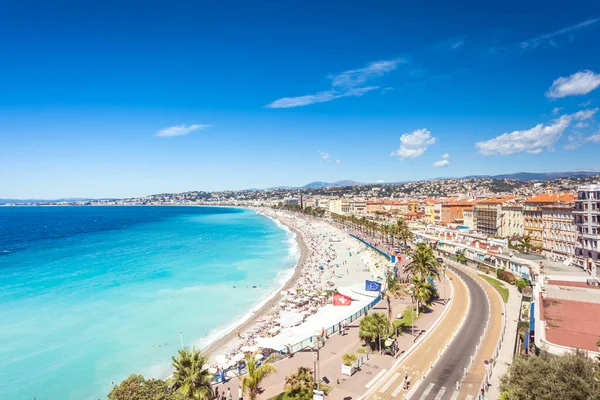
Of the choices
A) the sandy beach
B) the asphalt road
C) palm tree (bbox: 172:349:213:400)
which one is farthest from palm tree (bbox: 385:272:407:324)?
palm tree (bbox: 172:349:213:400)

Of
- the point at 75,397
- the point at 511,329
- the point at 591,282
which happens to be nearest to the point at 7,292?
the point at 75,397

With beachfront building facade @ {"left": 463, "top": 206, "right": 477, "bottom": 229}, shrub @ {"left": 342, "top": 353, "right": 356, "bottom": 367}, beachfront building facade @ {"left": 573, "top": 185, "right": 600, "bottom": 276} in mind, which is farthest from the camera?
beachfront building facade @ {"left": 463, "top": 206, "right": 477, "bottom": 229}

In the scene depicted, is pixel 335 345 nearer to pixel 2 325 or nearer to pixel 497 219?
pixel 2 325

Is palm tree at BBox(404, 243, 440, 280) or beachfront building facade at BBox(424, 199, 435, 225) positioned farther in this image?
beachfront building facade at BBox(424, 199, 435, 225)

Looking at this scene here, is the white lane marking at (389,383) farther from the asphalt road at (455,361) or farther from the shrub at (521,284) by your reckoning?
the shrub at (521,284)

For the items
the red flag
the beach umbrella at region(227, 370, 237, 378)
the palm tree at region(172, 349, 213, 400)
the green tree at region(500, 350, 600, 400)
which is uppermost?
the green tree at region(500, 350, 600, 400)

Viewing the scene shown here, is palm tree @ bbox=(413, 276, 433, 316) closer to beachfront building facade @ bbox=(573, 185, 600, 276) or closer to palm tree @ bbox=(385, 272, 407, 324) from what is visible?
palm tree @ bbox=(385, 272, 407, 324)

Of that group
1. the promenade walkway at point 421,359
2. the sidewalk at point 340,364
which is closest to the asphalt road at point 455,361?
the promenade walkway at point 421,359
